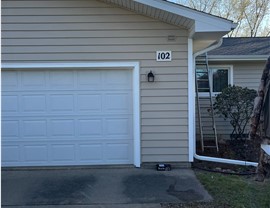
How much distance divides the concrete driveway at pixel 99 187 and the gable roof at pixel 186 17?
2.90 m

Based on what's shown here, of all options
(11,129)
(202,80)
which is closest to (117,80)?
(11,129)

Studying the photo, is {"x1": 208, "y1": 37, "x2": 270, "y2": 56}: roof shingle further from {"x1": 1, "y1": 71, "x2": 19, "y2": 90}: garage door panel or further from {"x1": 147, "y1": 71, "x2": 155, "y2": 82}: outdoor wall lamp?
{"x1": 1, "y1": 71, "x2": 19, "y2": 90}: garage door panel

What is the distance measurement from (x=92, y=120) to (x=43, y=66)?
1.58 meters

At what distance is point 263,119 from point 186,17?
3.59 metres

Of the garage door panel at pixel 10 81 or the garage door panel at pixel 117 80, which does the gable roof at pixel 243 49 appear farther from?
the garage door panel at pixel 10 81

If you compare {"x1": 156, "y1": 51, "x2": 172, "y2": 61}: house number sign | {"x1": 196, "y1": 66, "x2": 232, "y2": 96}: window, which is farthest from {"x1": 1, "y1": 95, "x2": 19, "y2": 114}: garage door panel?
{"x1": 196, "y1": 66, "x2": 232, "y2": 96}: window

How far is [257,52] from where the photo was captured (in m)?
11.7

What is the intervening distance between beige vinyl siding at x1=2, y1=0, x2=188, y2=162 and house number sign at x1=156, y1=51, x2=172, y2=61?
8cm

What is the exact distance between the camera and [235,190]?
234 inches

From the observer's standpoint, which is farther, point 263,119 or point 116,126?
point 116,126

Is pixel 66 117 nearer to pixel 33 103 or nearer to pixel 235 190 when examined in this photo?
pixel 33 103

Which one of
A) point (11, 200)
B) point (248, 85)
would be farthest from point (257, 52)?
point (11, 200)

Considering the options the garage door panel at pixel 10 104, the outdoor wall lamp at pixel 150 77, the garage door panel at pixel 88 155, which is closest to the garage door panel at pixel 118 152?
the garage door panel at pixel 88 155

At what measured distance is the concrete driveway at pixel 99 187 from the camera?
17.6 ft
